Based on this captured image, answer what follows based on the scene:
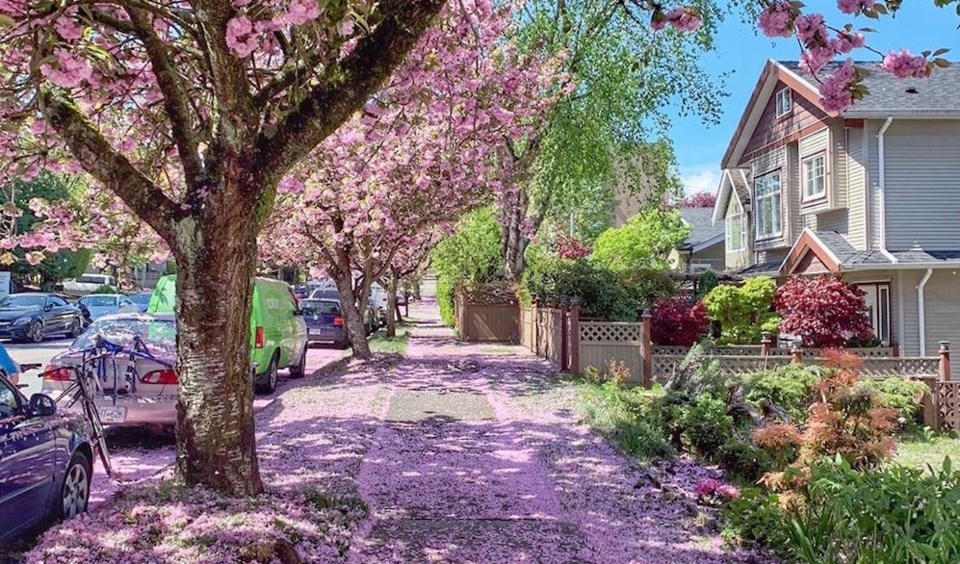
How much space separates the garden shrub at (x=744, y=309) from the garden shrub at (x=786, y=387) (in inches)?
264

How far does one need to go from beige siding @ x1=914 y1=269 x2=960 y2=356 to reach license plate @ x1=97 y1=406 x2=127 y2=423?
1656 centimetres

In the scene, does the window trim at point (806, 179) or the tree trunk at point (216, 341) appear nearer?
the tree trunk at point (216, 341)

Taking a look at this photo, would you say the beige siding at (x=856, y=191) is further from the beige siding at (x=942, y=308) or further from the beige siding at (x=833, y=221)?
the beige siding at (x=942, y=308)

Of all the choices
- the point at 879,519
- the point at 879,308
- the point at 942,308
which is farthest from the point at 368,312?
the point at 879,519

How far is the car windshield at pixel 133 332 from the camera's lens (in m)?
9.47

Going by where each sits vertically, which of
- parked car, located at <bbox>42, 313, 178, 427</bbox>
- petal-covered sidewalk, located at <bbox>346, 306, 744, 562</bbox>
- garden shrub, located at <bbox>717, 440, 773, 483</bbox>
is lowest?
petal-covered sidewalk, located at <bbox>346, 306, 744, 562</bbox>

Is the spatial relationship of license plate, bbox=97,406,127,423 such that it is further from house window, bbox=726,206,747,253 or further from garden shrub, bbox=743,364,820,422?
house window, bbox=726,206,747,253

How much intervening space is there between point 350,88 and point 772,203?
19.3m

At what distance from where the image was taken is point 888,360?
44.2 ft

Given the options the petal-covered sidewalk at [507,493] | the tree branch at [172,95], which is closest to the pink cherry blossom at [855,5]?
the petal-covered sidewalk at [507,493]

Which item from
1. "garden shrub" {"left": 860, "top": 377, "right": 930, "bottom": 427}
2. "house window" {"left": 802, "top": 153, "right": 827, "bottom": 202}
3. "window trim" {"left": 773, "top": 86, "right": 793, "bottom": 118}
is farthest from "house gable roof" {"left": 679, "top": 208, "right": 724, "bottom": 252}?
"garden shrub" {"left": 860, "top": 377, "right": 930, "bottom": 427}

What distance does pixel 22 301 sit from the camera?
82.2 ft

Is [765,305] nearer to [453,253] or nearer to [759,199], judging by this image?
[759,199]

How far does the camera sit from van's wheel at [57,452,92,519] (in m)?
5.66
